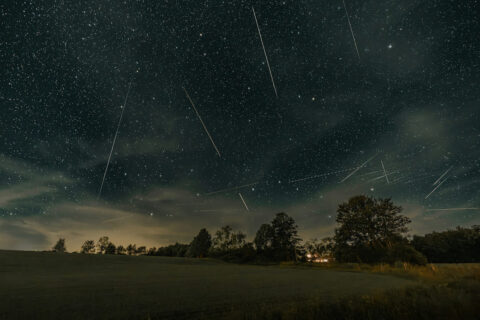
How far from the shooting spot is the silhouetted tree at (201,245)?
3671 inches

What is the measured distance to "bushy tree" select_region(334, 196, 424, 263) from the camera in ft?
164

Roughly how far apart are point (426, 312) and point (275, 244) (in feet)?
257

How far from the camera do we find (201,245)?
3708 inches

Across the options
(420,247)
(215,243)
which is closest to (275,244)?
(215,243)

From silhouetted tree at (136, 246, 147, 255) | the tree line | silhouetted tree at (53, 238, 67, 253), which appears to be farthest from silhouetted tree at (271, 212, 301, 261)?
silhouetted tree at (53, 238, 67, 253)

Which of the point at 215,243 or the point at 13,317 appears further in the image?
the point at 215,243

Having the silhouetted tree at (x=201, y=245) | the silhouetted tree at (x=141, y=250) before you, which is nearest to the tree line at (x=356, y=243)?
the silhouetted tree at (x=201, y=245)

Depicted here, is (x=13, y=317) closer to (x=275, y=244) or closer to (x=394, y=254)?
(x=394, y=254)

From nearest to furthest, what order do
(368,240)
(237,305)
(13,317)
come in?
(13,317)
(237,305)
(368,240)

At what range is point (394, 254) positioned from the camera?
42219 millimetres

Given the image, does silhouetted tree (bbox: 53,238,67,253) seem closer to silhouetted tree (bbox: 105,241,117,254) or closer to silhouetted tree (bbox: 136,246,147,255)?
silhouetted tree (bbox: 105,241,117,254)

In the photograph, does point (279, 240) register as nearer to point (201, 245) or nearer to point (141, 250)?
point (201, 245)

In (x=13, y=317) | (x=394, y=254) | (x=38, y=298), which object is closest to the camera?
(x=13, y=317)

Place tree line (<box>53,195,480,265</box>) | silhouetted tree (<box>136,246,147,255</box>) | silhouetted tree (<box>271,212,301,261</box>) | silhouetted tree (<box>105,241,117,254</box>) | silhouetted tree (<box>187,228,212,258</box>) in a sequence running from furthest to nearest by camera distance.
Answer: silhouetted tree (<box>136,246,147,255</box>), silhouetted tree (<box>105,241,117,254</box>), silhouetted tree (<box>187,228,212,258</box>), silhouetted tree (<box>271,212,301,261</box>), tree line (<box>53,195,480,265</box>)
